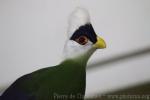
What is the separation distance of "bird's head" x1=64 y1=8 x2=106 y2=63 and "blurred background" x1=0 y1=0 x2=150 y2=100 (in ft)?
1.19

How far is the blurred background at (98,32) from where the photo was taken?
124 cm

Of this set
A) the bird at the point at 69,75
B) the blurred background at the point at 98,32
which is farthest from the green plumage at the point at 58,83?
the blurred background at the point at 98,32

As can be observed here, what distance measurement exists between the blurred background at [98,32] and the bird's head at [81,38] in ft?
1.19

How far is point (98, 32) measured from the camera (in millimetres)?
1263

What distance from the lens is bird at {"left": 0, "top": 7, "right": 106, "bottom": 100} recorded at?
30.3 inches

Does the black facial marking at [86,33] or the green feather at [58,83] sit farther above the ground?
the black facial marking at [86,33]

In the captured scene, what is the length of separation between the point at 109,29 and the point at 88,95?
27 cm

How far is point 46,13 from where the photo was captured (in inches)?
51.4

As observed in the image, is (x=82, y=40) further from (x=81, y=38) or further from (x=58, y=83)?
(x=58, y=83)

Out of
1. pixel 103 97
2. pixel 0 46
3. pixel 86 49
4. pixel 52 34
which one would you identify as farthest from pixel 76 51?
pixel 0 46

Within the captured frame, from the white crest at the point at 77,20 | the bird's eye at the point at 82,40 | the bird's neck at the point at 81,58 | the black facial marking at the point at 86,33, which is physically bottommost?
the bird's neck at the point at 81,58

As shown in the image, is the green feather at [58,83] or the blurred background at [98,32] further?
the blurred background at [98,32]

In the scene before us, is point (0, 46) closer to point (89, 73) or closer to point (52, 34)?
point (52, 34)

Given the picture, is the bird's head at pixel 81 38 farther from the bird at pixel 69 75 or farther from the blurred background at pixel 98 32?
the blurred background at pixel 98 32
